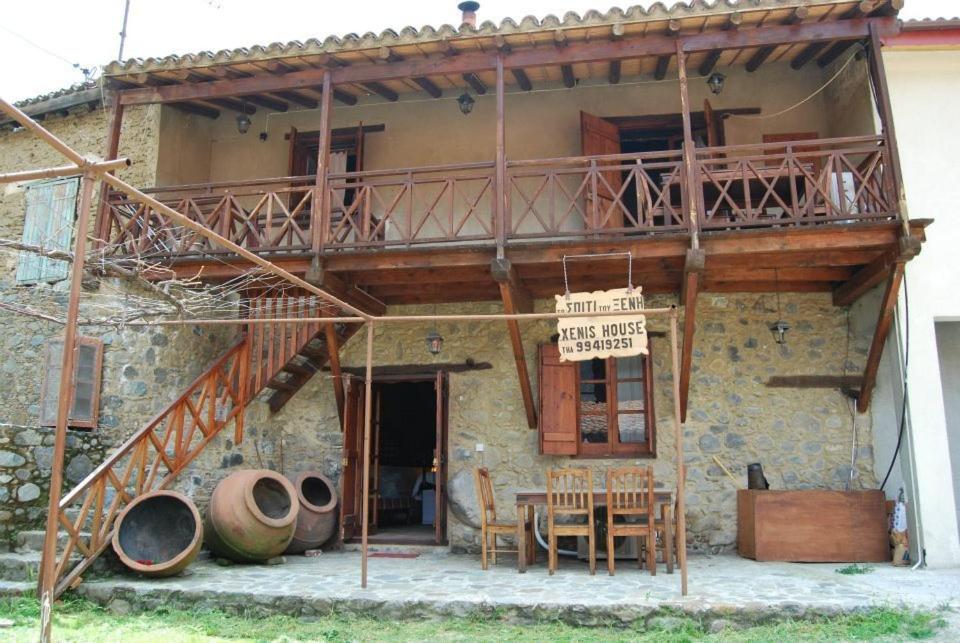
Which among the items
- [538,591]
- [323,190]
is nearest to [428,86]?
[323,190]

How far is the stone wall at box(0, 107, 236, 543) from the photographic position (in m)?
6.79

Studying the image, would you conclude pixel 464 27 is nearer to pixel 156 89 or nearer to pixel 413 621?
pixel 156 89

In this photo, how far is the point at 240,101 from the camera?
9328mm

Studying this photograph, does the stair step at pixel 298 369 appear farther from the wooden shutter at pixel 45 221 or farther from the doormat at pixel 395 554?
the wooden shutter at pixel 45 221

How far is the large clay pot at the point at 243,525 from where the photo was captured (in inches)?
278

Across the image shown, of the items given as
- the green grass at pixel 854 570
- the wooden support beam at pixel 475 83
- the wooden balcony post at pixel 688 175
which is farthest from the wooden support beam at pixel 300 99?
the green grass at pixel 854 570

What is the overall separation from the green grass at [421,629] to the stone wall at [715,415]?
2.68 m

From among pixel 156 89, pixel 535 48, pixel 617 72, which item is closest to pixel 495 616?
pixel 535 48

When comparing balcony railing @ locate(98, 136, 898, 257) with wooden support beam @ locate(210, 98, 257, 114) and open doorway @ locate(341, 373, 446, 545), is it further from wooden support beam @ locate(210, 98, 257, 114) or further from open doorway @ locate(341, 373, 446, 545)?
open doorway @ locate(341, 373, 446, 545)

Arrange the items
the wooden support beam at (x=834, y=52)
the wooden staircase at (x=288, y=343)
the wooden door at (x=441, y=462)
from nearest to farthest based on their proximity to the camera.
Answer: the wooden support beam at (x=834, y=52)
the wooden staircase at (x=288, y=343)
the wooden door at (x=441, y=462)

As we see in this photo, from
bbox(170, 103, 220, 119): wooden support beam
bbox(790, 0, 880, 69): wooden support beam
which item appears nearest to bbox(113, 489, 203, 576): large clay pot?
bbox(170, 103, 220, 119): wooden support beam

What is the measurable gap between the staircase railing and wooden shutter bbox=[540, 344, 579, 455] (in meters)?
3.22

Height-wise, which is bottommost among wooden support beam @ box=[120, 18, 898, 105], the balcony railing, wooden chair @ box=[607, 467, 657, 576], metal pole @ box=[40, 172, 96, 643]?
wooden chair @ box=[607, 467, 657, 576]

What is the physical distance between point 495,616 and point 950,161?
248 inches
